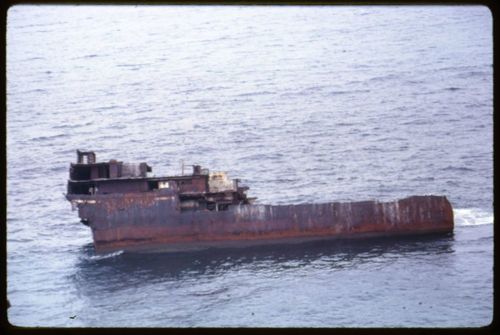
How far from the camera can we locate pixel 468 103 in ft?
259

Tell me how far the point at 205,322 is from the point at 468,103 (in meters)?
61.5

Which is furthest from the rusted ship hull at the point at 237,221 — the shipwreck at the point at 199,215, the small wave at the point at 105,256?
the small wave at the point at 105,256

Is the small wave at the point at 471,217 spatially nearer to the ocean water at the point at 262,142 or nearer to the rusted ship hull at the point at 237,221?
the ocean water at the point at 262,142

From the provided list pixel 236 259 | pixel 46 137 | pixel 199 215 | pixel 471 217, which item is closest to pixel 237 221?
pixel 199 215

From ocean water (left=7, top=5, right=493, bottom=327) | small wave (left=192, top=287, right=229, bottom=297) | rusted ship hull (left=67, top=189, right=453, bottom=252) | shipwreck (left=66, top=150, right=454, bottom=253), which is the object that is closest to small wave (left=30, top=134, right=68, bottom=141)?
ocean water (left=7, top=5, right=493, bottom=327)

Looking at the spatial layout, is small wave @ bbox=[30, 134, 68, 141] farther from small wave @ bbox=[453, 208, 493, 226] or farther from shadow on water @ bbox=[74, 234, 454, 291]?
small wave @ bbox=[453, 208, 493, 226]

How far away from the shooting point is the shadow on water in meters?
36.9

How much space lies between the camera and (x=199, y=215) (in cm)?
4328

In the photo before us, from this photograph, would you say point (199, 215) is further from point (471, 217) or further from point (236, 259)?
point (471, 217)

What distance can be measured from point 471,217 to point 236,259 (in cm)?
2103

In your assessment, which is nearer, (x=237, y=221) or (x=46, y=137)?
(x=237, y=221)
